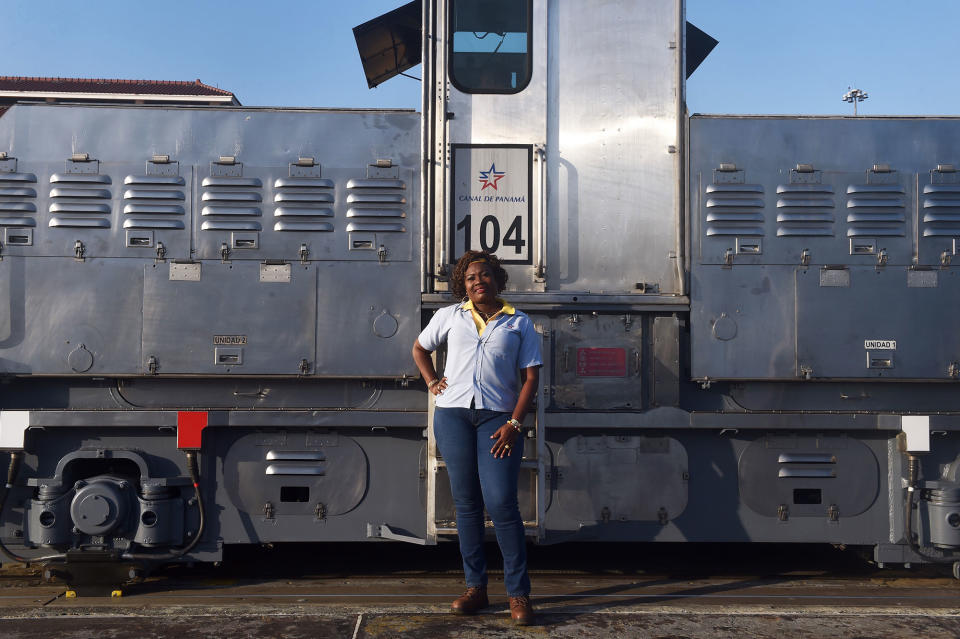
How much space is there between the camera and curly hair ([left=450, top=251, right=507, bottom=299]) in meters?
4.18

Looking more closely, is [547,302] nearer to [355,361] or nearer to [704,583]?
[355,361]

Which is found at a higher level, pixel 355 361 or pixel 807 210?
pixel 807 210

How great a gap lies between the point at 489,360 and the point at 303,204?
6.41ft

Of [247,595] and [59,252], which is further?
[59,252]

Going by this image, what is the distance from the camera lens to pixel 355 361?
497 centimetres

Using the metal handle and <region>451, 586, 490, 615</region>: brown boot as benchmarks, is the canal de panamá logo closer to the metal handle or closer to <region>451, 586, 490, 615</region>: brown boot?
the metal handle

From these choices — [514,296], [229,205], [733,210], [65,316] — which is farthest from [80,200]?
[733,210]

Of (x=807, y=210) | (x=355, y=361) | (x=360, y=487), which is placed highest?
(x=807, y=210)

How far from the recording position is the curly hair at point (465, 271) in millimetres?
4184

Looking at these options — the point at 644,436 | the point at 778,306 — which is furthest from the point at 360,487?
the point at 778,306

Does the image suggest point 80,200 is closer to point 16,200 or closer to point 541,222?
point 16,200

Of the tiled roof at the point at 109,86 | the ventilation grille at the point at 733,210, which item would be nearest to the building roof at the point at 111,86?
Result: the tiled roof at the point at 109,86

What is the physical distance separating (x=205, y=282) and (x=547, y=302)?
232 cm

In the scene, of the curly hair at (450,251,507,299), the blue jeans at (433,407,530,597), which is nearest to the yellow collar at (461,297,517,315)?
the curly hair at (450,251,507,299)
